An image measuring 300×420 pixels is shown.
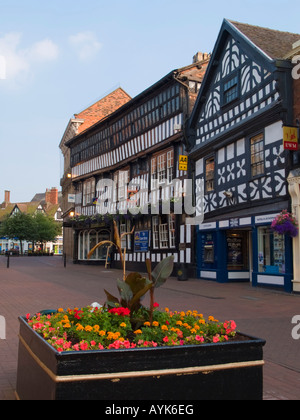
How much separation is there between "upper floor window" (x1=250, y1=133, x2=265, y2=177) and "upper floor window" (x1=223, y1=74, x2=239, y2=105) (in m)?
2.44

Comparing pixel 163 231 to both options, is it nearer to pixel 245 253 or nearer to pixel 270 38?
pixel 245 253

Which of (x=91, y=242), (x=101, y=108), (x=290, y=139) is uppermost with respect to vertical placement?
(x=101, y=108)

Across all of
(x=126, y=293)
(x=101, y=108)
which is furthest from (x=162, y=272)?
(x=101, y=108)

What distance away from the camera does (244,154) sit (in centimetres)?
1736

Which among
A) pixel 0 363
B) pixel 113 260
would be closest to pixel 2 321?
pixel 0 363

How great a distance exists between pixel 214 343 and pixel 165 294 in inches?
456

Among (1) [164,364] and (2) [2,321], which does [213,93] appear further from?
(1) [164,364]

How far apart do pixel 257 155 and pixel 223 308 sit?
7333 millimetres

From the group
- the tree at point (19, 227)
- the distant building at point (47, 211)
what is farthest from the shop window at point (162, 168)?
the distant building at point (47, 211)

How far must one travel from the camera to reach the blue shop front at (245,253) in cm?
1512

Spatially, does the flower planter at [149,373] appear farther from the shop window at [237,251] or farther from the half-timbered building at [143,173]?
the half-timbered building at [143,173]

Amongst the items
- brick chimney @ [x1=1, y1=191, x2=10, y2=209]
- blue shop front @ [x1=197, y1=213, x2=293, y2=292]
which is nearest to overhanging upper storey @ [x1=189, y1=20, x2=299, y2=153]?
blue shop front @ [x1=197, y1=213, x2=293, y2=292]

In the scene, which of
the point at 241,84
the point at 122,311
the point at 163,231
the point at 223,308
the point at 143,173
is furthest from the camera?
the point at 143,173

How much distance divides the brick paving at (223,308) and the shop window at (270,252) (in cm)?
83
